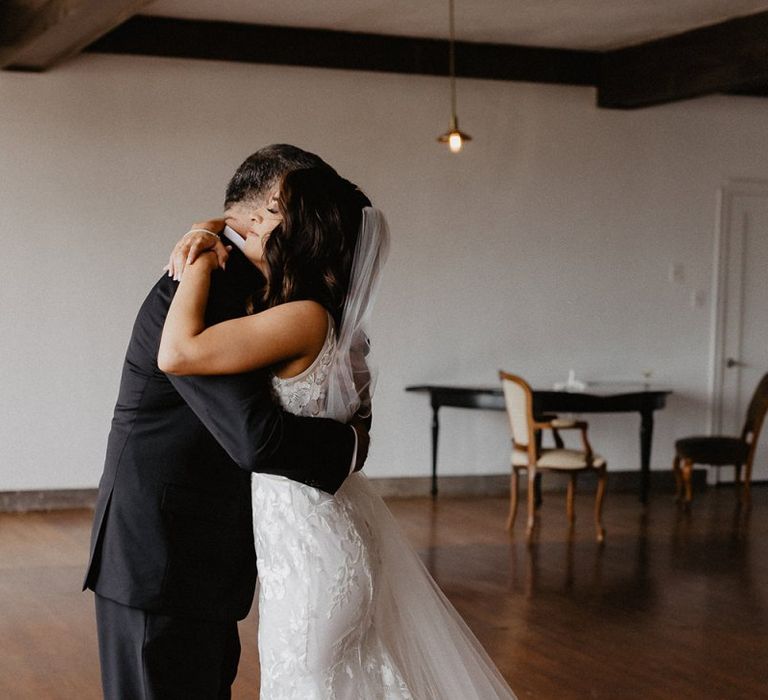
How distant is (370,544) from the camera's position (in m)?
2.48

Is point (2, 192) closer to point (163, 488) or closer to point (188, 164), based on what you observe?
point (188, 164)

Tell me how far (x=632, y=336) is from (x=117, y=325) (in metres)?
3.91

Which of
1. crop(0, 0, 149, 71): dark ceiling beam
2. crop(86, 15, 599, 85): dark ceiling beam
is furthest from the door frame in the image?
crop(0, 0, 149, 71): dark ceiling beam

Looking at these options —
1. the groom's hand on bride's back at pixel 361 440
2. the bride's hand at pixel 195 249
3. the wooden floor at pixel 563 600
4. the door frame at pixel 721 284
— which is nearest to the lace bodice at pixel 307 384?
the groom's hand on bride's back at pixel 361 440

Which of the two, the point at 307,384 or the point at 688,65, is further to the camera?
the point at 688,65

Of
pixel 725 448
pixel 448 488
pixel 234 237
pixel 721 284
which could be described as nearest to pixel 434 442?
pixel 448 488

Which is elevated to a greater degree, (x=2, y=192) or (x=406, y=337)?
(x=2, y=192)

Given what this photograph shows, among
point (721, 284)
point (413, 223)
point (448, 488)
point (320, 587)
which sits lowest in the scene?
point (448, 488)

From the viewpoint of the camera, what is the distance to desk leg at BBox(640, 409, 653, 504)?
27.4ft

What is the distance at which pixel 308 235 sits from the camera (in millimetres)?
2250

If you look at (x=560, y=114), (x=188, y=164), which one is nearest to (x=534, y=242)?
(x=560, y=114)

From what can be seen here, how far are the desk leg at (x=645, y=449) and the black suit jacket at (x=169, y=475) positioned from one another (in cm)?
632

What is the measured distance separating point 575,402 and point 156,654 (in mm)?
5774

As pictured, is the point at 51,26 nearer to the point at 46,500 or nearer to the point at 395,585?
the point at 46,500
